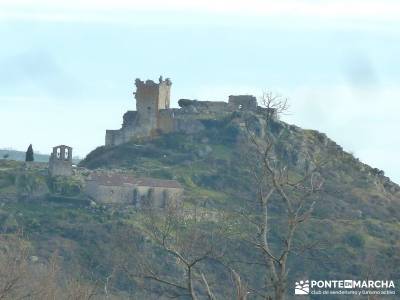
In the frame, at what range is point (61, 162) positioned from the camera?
140125 mm

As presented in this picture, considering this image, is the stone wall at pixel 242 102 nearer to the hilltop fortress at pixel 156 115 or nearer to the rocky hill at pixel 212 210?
the hilltop fortress at pixel 156 115

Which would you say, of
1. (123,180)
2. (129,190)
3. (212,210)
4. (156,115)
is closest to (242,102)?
(156,115)

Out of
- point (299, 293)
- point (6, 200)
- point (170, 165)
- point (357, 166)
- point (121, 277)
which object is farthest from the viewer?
point (357, 166)

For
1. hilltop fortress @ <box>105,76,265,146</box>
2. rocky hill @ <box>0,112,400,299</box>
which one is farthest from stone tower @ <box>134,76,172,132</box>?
rocky hill @ <box>0,112,400,299</box>

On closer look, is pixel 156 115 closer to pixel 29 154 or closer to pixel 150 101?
pixel 150 101

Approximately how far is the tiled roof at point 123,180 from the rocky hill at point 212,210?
2.45m

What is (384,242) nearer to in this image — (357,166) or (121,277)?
(357,166)

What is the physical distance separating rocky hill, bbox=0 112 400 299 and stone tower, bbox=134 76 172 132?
86.3 inches

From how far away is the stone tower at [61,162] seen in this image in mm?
139500

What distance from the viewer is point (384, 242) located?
14688 cm

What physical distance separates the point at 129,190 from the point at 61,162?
8601 mm

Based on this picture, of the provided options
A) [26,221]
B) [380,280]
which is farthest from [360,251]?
[26,221]

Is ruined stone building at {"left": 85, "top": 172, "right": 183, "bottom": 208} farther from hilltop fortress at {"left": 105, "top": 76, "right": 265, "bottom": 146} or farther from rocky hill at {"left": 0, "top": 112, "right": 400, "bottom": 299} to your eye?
hilltop fortress at {"left": 105, "top": 76, "right": 265, "bottom": 146}

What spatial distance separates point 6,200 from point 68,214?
7.15 m
